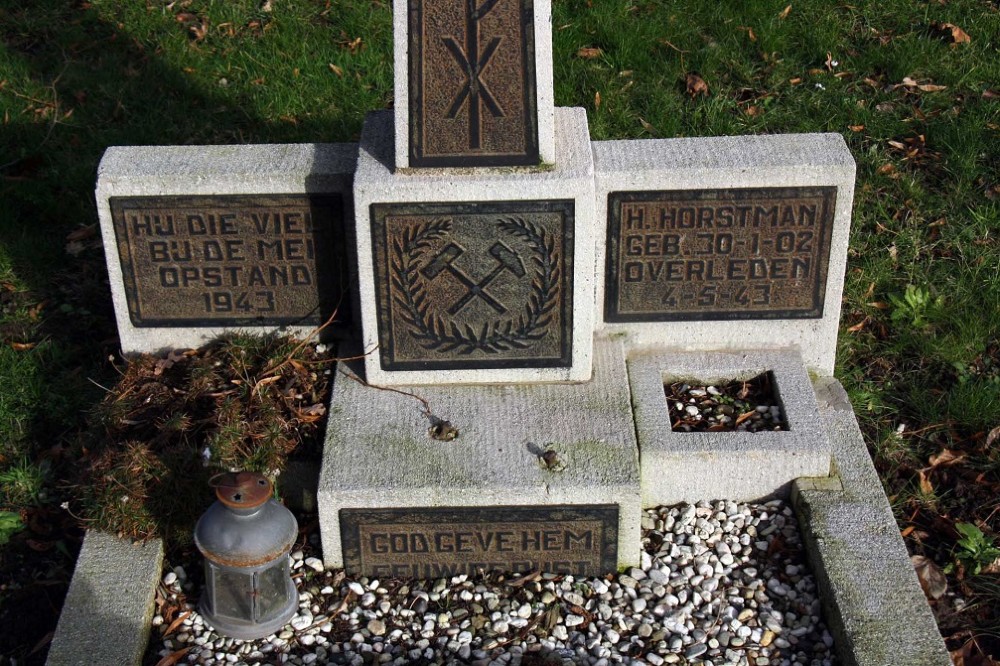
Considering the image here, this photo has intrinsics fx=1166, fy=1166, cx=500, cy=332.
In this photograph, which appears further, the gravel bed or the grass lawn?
the grass lawn

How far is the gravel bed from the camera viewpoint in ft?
12.3

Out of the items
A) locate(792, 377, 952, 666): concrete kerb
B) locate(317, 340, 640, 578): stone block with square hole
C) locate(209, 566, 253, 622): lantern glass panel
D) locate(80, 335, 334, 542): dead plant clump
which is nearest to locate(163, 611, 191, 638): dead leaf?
locate(209, 566, 253, 622): lantern glass panel

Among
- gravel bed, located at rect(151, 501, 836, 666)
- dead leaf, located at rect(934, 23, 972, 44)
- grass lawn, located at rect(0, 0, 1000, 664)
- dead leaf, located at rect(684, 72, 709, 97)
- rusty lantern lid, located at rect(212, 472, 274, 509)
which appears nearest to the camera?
rusty lantern lid, located at rect(212, 472, 274, 509)

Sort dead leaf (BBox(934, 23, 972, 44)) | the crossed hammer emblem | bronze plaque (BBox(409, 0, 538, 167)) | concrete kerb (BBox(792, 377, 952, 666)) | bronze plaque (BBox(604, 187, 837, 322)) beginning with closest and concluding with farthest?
concrete kerb (BBox(792, 377, 952, 666)), bronze plaque (BBox(409, 0, 538, 167)), the crossed hammer emblem, bronze plaque (BBox(604, 187, 837, 322)), dead leaf (BBox(934, 23, 972, 44))

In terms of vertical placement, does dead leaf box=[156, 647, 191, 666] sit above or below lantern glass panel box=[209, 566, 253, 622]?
below

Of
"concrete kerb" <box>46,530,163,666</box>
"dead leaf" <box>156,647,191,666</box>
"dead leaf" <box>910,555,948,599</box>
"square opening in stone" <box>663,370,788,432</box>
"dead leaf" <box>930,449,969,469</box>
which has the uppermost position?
"square opening in stone" <box>663,370,788,432</box>

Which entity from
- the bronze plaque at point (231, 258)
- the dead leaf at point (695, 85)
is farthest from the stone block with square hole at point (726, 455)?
the dead leaf at point (695, 85)

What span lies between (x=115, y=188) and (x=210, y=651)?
5.82 feet

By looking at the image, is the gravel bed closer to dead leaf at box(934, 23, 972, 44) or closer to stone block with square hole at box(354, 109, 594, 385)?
stone block with square hole at box(354, 109, 594, 385)

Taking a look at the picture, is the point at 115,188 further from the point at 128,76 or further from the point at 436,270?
the point at 128,76

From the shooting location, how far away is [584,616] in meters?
3.88

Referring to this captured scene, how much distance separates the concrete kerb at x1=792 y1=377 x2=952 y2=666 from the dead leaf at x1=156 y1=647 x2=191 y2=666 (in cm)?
209

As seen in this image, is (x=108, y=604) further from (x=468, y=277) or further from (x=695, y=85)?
(x=695, y=85)

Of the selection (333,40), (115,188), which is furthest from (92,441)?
(333,40)
